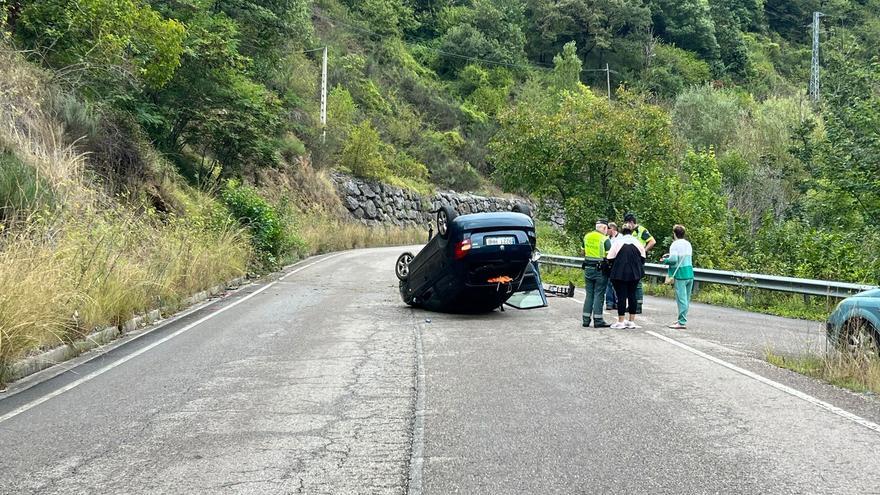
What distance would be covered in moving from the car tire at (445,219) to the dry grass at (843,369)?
6002 millimetres

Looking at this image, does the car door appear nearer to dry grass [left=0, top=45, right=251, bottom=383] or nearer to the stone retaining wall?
dry grass [left=0, top=45, right=251, bottom=383]

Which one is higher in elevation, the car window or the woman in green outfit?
the woman in green outfit

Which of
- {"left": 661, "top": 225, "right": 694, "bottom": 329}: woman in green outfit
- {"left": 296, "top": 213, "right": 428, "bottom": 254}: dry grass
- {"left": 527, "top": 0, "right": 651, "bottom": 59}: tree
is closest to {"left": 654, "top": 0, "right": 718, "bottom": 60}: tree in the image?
{"left": 527, "top": 0, "right": 651, "bottom": 59}: tree

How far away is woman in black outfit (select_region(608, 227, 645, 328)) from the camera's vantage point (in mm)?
12047

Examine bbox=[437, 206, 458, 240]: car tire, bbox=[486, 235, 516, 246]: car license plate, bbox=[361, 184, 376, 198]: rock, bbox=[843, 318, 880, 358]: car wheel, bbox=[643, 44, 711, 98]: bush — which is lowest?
bbox=[843, 318, 880, 358]: car wheel

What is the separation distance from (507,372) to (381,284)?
12.5 m

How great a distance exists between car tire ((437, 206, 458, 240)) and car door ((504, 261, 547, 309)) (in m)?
2.09

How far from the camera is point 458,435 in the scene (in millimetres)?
5879

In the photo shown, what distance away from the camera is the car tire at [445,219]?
13.2 m

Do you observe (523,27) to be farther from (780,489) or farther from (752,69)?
(780,489)

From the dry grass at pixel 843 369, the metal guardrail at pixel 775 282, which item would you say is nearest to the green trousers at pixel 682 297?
the metal guardrail at pixel 775 282

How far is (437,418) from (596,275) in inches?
269

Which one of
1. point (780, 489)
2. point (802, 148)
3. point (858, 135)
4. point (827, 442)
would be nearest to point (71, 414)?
point (780, 489)

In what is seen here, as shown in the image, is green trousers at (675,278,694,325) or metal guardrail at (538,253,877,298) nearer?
green trousers at (675,278,694,325)
